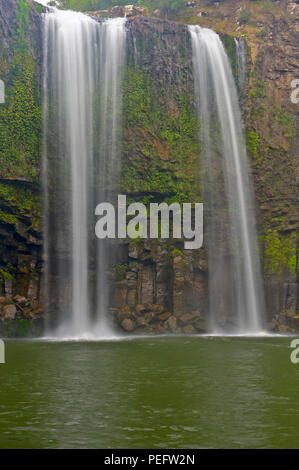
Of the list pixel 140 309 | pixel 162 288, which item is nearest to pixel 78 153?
pixel 162 288

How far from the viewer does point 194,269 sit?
3475cm

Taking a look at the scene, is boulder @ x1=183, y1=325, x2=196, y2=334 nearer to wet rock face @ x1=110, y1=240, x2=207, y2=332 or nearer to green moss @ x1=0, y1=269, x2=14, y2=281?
wet rock face @ x1=110, y1=240, x2=207, y2=332

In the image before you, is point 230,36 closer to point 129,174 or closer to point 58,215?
point 129,174

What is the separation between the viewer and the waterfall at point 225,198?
3434 cm

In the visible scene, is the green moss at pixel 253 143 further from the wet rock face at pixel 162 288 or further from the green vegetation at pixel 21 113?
the green vegetation at pixel 21 113

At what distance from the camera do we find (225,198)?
36094 mm

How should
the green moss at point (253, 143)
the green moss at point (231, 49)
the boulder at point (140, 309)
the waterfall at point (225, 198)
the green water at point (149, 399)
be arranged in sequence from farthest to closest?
the green moss at point (231, 49), the green moss at point (253, 143), the waterfall at point (225, 198), the boulder at point (140, 309), the green water at point (149, 399)

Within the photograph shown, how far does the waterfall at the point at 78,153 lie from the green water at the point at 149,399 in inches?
440

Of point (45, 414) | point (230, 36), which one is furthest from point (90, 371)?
point (230, 36)

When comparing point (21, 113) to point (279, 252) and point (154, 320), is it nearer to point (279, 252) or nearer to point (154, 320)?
point (154, 320)

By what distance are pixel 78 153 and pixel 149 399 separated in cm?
2382

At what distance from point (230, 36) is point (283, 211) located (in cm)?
1359

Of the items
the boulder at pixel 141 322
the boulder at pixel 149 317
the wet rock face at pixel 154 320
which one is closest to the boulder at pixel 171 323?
the wet rock face at pixel 154 320

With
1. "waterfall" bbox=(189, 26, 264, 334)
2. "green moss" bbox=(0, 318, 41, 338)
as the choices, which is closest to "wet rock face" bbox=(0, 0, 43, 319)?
"green moss" bbox=(0, 318, 41, 338)
